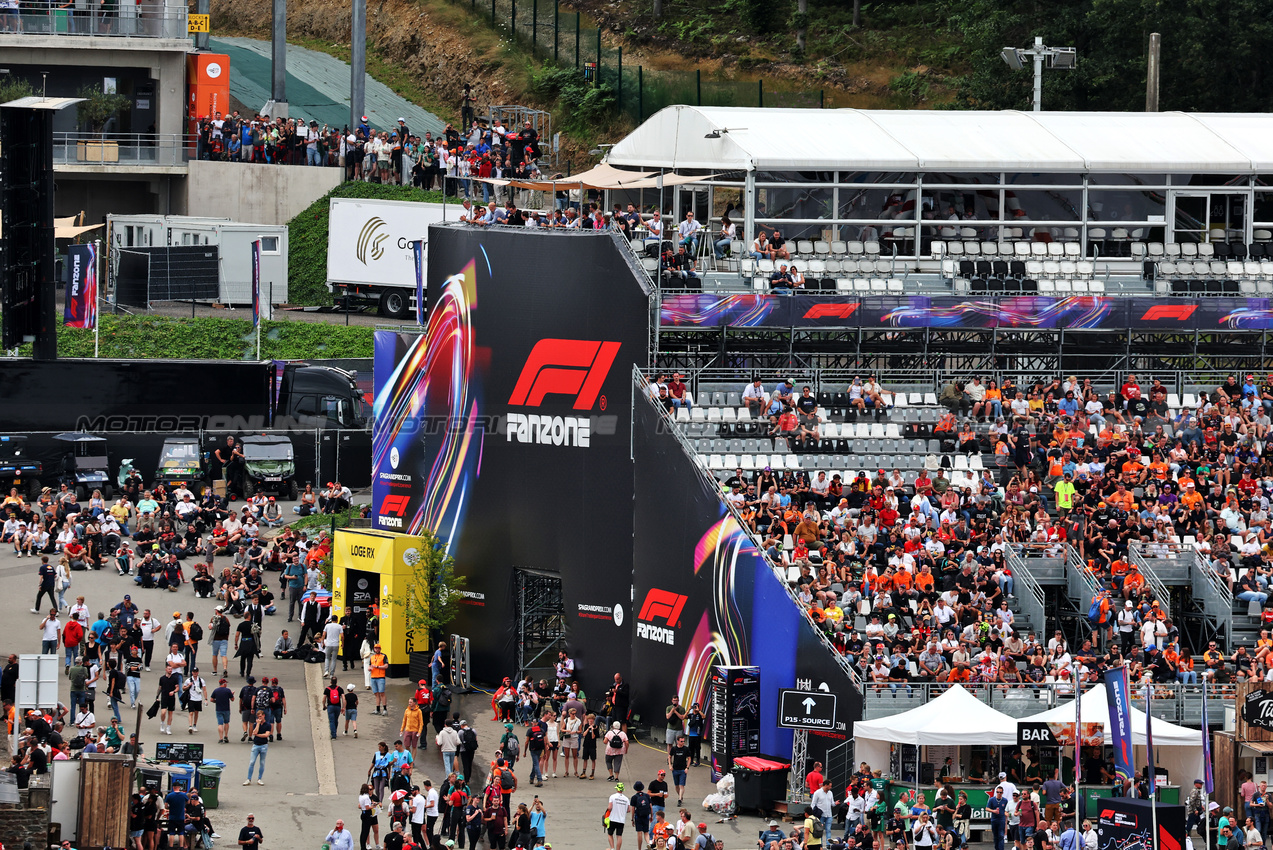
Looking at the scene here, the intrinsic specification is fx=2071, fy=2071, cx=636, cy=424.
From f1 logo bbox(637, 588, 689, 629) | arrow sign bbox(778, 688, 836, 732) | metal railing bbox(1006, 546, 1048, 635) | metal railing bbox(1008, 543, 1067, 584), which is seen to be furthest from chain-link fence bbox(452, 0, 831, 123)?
arrow sign bbox(778, 688, 836, 732)

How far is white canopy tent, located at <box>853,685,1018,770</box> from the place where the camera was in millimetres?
31344

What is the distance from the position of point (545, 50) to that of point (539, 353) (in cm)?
3783

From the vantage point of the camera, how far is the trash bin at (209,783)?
32062 mm

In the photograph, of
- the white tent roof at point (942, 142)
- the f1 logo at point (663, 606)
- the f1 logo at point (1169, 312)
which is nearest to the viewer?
the f1 logo at point (663, 606)

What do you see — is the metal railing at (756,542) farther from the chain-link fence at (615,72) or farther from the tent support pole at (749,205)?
the chain-link fence at (615,72)

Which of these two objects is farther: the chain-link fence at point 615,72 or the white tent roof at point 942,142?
the chain-link fence at point 615,72

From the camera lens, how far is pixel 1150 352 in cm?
4391

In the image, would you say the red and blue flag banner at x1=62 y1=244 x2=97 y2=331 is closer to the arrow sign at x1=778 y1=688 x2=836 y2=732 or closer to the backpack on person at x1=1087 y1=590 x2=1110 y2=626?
the arrow sign at x1=778 y1=688 x2=836 y2=732

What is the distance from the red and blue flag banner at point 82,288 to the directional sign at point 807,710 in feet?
99.5

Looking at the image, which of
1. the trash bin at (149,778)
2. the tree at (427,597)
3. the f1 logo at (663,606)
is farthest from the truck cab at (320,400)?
the trash bin at (149,778)

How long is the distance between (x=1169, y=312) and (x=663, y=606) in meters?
13.1

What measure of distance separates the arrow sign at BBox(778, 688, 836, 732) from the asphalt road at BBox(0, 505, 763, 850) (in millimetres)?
1856

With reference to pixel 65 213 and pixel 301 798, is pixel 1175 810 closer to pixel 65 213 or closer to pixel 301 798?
pixel 301 798

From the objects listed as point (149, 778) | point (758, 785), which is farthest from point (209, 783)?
point (758, 785)
